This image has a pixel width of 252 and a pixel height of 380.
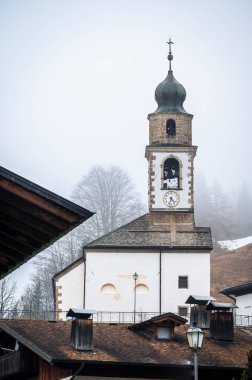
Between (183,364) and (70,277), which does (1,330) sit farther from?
(70,277)

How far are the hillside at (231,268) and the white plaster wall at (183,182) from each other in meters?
21.8

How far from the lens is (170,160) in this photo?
236 feet

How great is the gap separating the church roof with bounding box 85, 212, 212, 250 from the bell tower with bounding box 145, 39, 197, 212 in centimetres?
71

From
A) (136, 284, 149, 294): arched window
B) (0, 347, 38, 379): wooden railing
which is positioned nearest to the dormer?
(0, 347, 38, 379): wooden railing

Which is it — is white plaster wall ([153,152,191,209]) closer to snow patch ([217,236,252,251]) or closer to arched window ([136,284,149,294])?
arched window ([136,284,149,294])

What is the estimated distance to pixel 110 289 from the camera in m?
68.4

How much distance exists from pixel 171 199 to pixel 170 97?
7.15 m

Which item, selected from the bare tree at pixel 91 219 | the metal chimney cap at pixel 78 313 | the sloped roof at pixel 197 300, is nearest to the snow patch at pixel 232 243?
the bare tree at pixel 91 219

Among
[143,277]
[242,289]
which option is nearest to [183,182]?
[143,277]

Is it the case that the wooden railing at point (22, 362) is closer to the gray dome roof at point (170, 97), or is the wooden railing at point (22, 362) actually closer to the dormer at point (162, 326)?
the dormer at point (162, 326)

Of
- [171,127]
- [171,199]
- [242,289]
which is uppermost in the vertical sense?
[171,127]

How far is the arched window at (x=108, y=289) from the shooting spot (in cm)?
6831

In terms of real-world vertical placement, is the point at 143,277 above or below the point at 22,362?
above

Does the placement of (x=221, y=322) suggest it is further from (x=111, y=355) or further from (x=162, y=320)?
(x=111, y=355)
